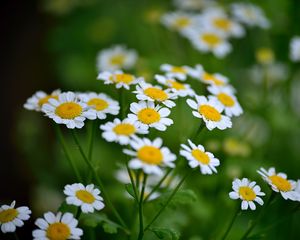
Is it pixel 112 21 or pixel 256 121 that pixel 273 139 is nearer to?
pixel 256 121

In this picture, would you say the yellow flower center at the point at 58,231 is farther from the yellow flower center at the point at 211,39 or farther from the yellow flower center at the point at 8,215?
the yellow flower center at the point at 211,39

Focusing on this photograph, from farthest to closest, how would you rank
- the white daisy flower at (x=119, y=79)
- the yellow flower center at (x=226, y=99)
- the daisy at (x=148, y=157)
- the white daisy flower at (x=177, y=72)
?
the white daisy flower at (x=177, y=72), the yellow flower center at (x=226, y=99), the white daisy flower at (x=119, y=79), the daisy at (x=148, y=157)

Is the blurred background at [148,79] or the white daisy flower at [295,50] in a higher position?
the white daisy flower at [295,50]

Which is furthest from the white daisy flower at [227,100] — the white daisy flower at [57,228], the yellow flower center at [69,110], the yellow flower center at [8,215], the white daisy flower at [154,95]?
the yellow flower center at [8,215]

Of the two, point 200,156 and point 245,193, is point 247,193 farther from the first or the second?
point 200,156

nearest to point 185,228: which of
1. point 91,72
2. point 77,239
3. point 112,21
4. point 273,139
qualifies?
point 273,139

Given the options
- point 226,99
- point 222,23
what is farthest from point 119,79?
point 222,23
